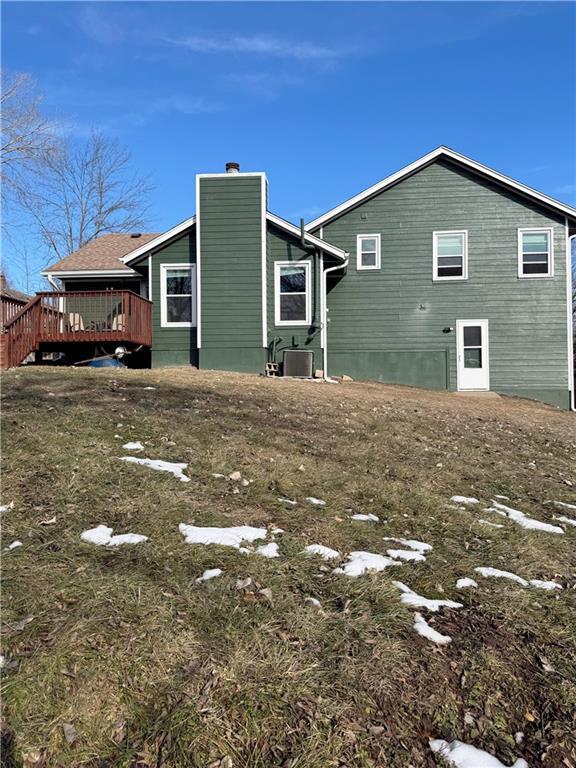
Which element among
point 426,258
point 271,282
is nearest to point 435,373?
point 426,258

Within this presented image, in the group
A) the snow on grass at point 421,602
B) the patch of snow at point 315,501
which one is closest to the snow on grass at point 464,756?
the snow on grass at point 421,602

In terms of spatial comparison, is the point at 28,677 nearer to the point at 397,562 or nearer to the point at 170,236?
the point at 397,562

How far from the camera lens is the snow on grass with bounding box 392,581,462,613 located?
2.98 meters

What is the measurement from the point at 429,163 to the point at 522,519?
13.8m

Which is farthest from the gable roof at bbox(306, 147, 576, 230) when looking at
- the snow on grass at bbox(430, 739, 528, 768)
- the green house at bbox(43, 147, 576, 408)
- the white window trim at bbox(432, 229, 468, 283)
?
the snow on grass at bbox(430, 739, 528, 768)

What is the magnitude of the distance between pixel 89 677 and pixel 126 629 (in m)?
0.30

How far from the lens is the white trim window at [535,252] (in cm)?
Result: 1574

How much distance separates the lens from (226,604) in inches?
109

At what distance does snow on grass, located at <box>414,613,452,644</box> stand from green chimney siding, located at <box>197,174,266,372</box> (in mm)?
11740

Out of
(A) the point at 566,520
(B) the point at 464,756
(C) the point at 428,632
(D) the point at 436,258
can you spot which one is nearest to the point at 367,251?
(D) the point at 436,258

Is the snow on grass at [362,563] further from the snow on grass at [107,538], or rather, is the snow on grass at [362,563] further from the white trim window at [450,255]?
the white trim window at [450,255]

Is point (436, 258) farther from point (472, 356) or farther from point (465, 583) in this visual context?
point (465, 583)

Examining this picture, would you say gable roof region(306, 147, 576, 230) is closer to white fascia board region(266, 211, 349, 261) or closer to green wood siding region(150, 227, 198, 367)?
white fascia board region(266, 211, 349, 261)

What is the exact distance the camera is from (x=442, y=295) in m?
16.0
